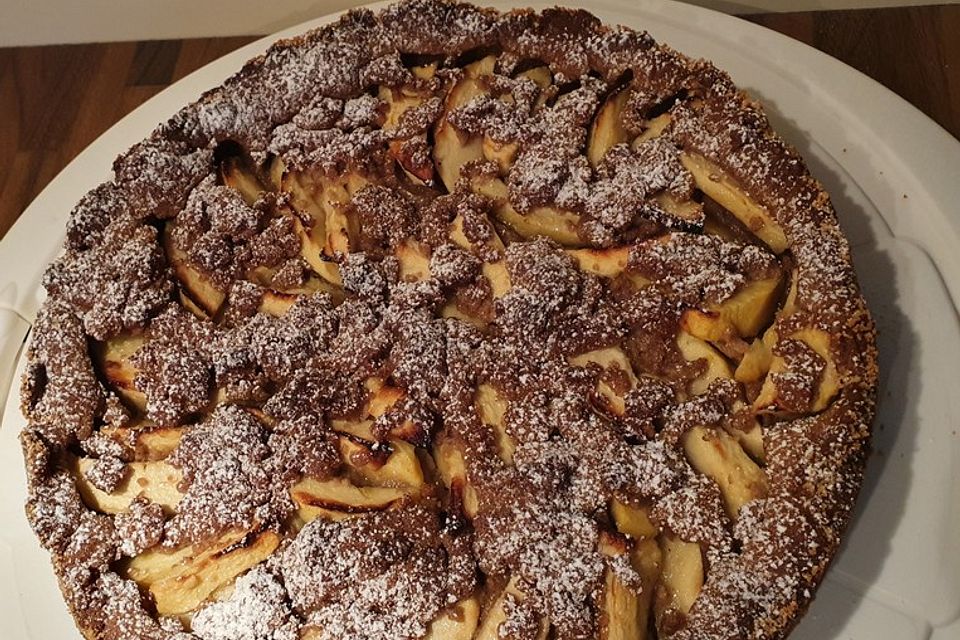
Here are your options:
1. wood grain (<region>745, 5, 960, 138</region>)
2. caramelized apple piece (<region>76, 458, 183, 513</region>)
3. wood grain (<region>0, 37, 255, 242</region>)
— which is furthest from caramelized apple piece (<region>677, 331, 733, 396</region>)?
wood grain (<region>0, 37, 255, 242</region>)

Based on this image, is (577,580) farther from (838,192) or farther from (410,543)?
(838,192)

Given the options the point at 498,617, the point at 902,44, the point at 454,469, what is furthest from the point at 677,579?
the point at 902,44

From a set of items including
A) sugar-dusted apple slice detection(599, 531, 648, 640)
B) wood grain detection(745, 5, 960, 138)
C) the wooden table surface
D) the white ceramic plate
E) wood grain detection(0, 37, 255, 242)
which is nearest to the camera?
sugar-dusted apple slice detection(599, 531, 648, 640)

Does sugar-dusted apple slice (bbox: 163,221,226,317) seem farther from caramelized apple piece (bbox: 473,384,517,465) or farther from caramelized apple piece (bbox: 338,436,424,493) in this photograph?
caramelized apple piece (bbox: 473,384,517,465)

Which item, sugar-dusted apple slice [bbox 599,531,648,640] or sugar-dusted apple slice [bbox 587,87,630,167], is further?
sugar-dusted apple slice [bbox 587,87,630,167]

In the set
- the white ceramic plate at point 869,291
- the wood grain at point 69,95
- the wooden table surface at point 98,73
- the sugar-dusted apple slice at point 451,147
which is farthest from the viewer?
the wood grain at point 69,95

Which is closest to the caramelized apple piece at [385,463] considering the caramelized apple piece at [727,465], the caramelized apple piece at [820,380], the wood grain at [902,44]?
the caramelized apple piece at [727,465]

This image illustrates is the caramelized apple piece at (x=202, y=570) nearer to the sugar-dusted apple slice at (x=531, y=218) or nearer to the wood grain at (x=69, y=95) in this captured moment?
the sugar-dusted apple slice at (x=531, y=218)
